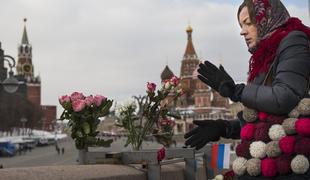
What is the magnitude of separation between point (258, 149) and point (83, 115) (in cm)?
200

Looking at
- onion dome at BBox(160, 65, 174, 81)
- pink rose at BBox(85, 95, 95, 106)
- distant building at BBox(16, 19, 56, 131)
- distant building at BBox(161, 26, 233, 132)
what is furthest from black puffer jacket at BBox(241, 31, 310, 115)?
distant building at BBox(16, 19, 56, 131)

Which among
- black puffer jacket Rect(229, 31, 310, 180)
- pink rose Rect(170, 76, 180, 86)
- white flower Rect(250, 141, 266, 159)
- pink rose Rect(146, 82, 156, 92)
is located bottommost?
white flower Rect(250, 141, 266, 159)

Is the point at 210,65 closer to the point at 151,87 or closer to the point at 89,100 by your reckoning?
the point at 89,100

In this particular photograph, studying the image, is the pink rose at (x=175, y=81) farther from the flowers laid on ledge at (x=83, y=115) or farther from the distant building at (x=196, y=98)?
the distant building at (x=196, y=98)

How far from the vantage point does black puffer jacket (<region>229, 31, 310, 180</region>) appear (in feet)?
8.64

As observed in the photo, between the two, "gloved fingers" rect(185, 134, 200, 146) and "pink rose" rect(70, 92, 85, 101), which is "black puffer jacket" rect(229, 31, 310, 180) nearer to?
"gloved fingers" rect(185, 134, 200, 146)

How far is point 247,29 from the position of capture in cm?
299

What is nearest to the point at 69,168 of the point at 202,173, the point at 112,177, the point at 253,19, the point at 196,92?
the point at 112,177

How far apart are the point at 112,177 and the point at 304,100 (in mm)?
1347

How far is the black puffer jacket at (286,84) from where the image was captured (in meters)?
2.63

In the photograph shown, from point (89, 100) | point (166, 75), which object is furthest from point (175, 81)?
point (166, 75)

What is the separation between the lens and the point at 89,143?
4.39m

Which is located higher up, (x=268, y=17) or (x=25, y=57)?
(x=25, y=57)

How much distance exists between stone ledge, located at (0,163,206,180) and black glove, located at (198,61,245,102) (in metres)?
0.89
